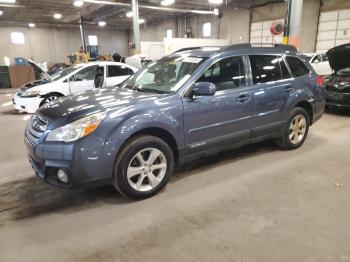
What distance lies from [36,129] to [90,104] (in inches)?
24.0

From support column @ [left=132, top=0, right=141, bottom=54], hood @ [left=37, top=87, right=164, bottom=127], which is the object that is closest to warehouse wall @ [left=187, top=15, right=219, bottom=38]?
support column @ [left=132, top=0, right=141, bottom=54]

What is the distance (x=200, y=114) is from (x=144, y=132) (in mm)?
706

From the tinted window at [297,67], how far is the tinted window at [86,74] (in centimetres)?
552

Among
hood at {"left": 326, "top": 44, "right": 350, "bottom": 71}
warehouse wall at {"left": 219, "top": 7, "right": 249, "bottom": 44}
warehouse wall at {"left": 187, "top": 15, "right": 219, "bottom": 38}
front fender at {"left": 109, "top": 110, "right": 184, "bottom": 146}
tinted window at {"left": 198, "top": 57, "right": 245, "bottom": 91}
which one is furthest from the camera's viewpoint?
warehouse wall at {"left": 187, "top": 15, "right": 219, "bottom": 38}

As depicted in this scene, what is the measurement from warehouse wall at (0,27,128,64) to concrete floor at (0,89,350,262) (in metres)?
26.2

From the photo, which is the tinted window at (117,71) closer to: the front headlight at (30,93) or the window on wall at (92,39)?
the front headlight at (30,93)

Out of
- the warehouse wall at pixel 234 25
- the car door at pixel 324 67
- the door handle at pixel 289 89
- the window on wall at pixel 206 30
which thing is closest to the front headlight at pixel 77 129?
the door handle at pixel 289 89

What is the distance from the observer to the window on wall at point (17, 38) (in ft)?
84.7

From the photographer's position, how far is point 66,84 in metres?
7.83

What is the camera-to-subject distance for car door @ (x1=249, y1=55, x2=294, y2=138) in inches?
152

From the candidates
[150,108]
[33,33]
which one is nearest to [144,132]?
[150,108]

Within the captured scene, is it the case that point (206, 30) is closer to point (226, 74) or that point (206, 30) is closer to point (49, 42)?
point (49, 42)

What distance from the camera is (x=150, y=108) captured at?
9.81 ft

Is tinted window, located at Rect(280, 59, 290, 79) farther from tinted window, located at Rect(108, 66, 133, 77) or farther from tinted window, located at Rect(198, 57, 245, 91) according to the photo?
tinted window, located at Rect(108, 66, 133, 77)
